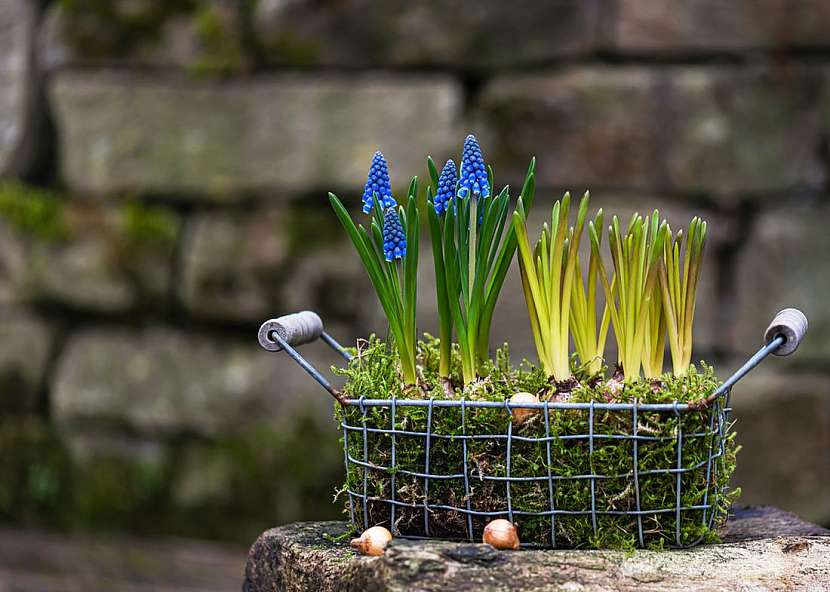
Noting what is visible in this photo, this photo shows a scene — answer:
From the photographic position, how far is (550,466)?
3.88 ft

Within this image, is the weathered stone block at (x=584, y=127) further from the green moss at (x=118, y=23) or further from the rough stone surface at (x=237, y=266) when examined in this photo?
the green moss at (x=118, y=23)

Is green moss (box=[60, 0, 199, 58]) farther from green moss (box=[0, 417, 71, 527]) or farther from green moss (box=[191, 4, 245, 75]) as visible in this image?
green moss (box=[0, 417, 71, 527])

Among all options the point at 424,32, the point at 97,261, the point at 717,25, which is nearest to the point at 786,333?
the point at 717,25

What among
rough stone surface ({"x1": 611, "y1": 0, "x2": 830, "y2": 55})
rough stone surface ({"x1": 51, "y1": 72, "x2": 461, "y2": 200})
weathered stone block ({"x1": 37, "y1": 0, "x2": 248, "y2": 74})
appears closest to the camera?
rough stone surface ({"x1": 611, "y1": 0, "x2": 830, "y2": 55})

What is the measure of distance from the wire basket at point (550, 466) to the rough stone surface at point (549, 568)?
0.05 m

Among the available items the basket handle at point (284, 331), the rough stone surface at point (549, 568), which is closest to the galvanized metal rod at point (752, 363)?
the rough stone surface at point (549, 568)

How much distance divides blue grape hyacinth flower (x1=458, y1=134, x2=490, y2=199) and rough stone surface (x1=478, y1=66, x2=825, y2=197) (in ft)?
4.44

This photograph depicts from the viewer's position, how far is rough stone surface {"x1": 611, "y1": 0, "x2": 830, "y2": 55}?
2508 mm

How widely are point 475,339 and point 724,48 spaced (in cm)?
158

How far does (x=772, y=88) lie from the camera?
252 cm

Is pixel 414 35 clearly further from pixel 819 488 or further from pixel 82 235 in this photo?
pixel 819 488

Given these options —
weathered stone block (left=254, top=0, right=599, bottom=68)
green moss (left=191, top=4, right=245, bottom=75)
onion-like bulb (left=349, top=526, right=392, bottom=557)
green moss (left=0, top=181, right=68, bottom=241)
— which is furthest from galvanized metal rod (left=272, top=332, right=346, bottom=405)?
green moss (left=0, top=181, right=68, bottom=241)

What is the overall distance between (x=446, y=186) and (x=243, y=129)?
1564 mm

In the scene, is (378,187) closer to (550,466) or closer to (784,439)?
(550,466)
